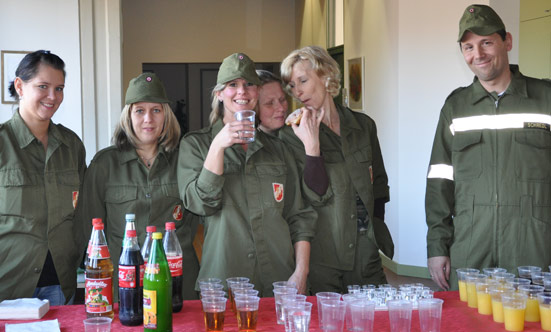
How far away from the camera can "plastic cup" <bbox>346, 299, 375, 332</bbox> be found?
2039 mm

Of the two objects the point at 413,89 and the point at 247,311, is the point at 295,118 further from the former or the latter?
the point at 413,89

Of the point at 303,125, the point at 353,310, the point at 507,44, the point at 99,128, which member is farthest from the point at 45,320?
the point at 99,128

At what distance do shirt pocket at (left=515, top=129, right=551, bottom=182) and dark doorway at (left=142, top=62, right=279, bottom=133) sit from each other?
9.34 metres

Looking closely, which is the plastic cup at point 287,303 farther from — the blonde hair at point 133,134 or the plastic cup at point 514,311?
the blonde hair at point 133,134

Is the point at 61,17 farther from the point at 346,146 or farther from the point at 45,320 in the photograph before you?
the point at 45,320

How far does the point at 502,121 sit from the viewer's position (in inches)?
121

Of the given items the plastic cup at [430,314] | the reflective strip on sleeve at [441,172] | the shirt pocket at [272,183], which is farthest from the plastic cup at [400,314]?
the reflective strip on sleeve at [441,172]

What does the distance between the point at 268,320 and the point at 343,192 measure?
1.01m

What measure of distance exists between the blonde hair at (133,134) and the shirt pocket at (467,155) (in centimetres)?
151

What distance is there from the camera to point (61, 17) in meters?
5.29

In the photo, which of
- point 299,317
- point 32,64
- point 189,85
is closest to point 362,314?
point 299,317

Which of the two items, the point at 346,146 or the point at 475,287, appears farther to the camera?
the point at 346,146

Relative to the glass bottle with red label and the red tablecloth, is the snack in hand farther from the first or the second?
the glass bottle with red label

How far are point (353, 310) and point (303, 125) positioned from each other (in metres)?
1.17
